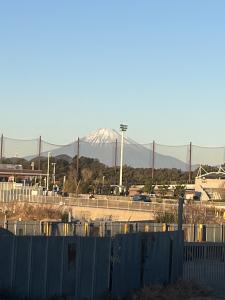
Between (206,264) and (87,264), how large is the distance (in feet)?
23.6

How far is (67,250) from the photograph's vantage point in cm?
1741

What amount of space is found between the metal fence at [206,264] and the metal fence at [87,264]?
59.1 inches

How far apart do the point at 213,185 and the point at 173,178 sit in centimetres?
4023

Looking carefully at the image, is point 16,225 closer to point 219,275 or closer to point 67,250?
point 219,275

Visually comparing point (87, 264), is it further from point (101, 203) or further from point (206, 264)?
point (101, 203)

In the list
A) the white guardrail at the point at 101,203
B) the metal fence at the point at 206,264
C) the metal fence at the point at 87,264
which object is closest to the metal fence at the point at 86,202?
the white guardrail at the point at 101,203

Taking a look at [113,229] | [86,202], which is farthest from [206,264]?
[86,202]

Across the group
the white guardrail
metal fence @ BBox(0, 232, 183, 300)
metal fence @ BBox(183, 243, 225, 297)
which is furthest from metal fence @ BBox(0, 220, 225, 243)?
the white guardrail

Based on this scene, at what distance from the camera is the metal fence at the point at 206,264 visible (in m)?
23.1

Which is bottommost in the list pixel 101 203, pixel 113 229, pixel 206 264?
pixel 206 264

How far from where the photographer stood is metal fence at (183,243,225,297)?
23.1 metres

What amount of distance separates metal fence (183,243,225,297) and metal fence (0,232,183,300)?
1502mm

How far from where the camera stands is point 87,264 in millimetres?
18078

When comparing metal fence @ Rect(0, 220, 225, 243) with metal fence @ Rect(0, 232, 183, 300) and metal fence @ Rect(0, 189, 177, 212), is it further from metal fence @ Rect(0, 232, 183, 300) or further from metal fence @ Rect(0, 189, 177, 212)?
metal fence @ Rect(0, 189, 177, 212)
